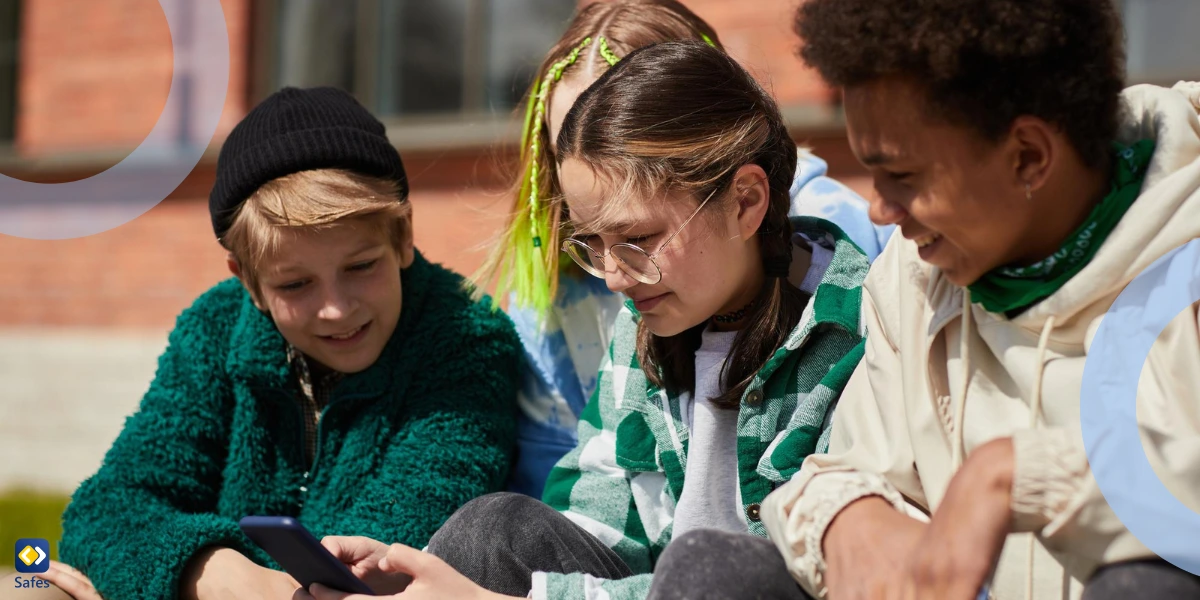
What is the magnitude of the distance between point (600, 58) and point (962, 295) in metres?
1.18

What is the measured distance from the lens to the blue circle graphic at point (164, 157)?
6012 millimetres

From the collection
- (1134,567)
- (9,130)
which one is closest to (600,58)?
(1134,567)

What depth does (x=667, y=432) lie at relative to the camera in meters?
1.95

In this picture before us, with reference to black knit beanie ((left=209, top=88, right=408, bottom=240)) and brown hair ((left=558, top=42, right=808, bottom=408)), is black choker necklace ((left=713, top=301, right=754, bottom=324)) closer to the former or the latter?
brown hair ((left=558, top=42, right=808, bottom=408))

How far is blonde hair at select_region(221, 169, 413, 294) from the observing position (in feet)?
7.12

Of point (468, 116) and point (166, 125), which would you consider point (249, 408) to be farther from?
point (166, 125)

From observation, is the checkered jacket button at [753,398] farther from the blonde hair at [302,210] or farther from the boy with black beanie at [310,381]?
the blonde hair at [302,210]

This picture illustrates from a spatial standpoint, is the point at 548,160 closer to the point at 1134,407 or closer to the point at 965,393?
the point at 965,393

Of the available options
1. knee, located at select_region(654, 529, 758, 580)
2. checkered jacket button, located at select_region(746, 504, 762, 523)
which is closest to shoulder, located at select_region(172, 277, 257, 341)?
checkered jacket button, located at select_region(746, 504, 762, 523)

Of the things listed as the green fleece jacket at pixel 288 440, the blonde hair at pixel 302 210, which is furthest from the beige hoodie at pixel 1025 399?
the blonde hair at pixel 302 210

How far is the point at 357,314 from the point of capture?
2.23 m

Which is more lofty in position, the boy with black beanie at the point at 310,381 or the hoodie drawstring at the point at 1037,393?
the hoodie drawstring at the point at 1037,393

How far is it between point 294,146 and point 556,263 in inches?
23.3

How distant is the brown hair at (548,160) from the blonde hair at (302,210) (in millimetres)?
286
